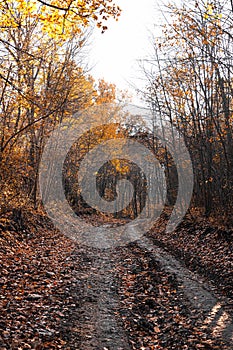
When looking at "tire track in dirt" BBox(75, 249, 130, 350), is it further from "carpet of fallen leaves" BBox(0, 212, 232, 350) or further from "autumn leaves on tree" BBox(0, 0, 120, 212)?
"autumn leaves on tree" BBox(0, 0, 120, 212)

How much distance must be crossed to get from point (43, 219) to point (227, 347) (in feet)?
46.3

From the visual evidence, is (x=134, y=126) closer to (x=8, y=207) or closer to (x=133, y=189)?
(x=133, y=189)

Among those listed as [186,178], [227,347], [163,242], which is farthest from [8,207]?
[186,178]

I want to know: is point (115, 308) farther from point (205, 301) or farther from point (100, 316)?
point (205, 301)

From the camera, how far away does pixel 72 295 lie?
27.9 ft

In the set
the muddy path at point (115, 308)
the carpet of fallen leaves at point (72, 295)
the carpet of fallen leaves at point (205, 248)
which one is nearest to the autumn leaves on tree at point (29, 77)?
the carpet of fallen leaves at point (72, 295)

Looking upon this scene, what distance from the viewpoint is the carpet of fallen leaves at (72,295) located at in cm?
602

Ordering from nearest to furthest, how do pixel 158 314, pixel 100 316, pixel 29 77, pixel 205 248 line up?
pixel 100 316, pixel 158 314, pixel 205 248, pixel 29 77

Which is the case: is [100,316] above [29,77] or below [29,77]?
below

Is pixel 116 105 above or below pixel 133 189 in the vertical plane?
above

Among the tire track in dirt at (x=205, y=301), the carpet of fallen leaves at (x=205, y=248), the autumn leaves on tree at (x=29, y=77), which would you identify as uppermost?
the autumn leaves on tree at (x=29, y=77)

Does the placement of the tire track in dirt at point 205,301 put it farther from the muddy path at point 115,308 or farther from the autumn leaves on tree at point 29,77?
the autumn leaves on tree at point 29,77

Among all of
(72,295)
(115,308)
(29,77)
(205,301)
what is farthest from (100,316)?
(29,77)

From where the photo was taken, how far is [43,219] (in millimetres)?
18516
